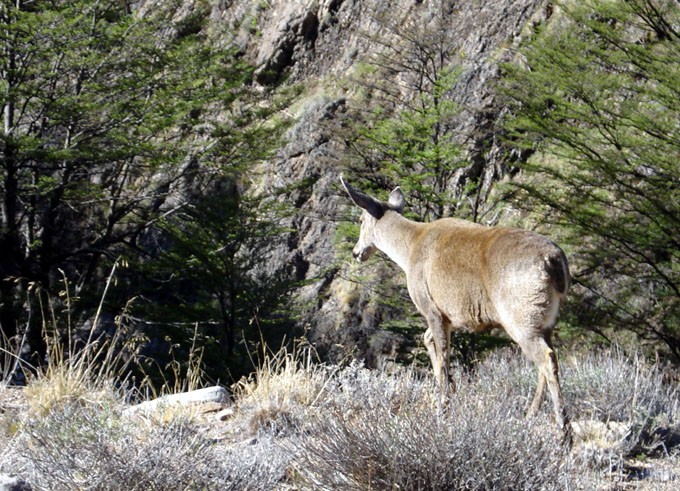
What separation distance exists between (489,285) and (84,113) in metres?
13.9

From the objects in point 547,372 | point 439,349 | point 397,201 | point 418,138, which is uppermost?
point 418,138

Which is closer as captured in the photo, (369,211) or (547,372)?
(547,372)

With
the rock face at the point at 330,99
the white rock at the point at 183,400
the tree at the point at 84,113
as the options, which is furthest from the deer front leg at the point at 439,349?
the tree at the point at 84,113

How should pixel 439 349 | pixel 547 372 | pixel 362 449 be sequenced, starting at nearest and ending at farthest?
pixel 362 449
pixel 547 372
pixel 439 349

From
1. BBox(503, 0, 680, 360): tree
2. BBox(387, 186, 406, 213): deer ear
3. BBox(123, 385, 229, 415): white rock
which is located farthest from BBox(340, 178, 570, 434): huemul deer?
BBox(503, 0, 680, 360): tree

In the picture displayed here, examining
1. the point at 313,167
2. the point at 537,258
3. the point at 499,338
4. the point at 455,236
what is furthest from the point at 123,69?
the point at 537,258

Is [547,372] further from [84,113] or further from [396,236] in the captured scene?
[84,113]

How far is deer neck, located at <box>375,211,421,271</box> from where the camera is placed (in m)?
7.14

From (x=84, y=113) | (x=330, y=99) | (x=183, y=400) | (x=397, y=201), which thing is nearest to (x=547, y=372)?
(x=183, y=400)

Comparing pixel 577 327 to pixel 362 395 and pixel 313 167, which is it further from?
pixel 313 167

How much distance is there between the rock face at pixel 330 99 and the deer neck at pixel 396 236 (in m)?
7.77

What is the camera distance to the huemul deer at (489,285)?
196 inches

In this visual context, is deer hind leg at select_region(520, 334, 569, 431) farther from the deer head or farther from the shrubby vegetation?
the deer head

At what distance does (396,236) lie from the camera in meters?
7.41
